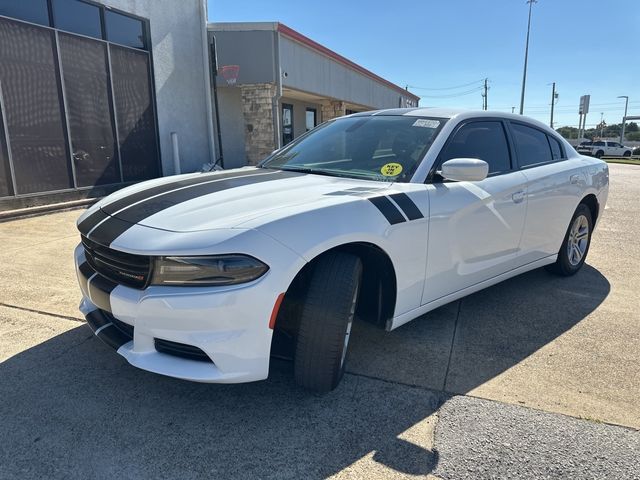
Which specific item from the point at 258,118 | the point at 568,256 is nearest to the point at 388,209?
the point at 568,256

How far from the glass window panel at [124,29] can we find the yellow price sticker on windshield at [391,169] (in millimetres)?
8516

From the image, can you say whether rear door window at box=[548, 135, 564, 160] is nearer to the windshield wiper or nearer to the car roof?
the car roof

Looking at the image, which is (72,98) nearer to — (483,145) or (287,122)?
(483,145)

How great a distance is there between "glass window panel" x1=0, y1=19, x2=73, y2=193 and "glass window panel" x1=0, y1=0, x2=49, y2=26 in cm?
13

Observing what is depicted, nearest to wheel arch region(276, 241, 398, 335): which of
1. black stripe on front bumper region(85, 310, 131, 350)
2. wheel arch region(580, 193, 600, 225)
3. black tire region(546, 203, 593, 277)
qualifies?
black stripe on front bumper region(85, 310, 131, 350)

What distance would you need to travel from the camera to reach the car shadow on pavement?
2010 millimetres

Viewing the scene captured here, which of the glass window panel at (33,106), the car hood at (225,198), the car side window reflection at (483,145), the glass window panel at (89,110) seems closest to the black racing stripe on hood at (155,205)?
the car hood at (225,198)

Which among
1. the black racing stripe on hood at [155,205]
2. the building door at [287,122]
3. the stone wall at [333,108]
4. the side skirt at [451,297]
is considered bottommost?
the side skirt at [451,297]

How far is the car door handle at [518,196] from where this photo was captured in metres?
3.45

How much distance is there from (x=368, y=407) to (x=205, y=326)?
98 centimetres

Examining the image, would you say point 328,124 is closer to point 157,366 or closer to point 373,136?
point 373,136

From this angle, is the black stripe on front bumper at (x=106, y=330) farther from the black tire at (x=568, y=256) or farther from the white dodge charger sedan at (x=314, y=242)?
the black tire at (x=568, y=256)

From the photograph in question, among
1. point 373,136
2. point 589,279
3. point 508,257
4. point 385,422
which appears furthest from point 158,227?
point 589,279

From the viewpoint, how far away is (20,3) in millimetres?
7555
